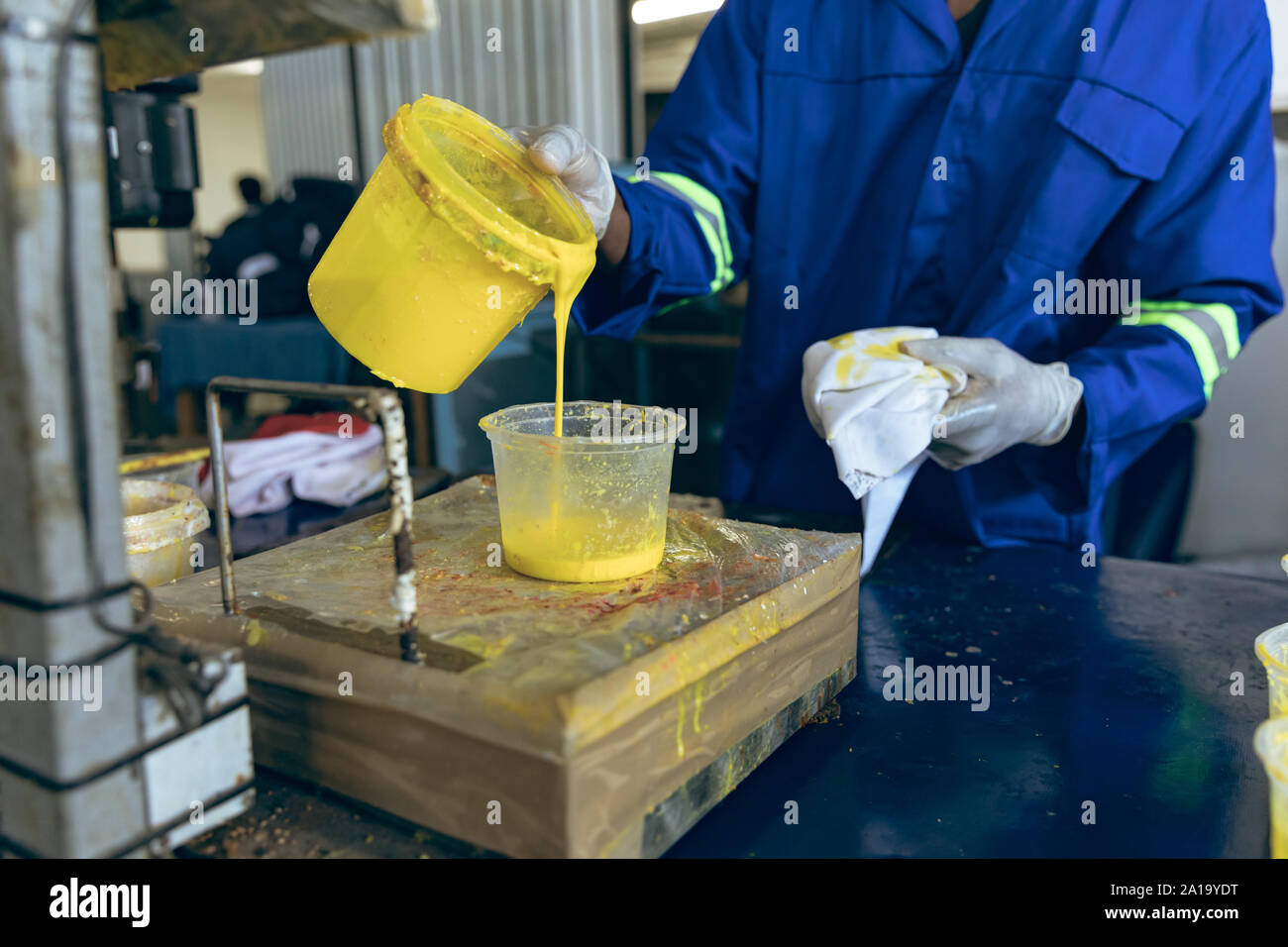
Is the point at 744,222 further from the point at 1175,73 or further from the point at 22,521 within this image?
the point at 22,521

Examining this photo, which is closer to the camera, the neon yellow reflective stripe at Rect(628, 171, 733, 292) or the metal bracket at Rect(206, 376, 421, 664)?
the metal bracket at Rect(206, 376, 421, 664)

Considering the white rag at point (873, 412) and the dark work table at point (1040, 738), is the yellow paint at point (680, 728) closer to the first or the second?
the dark work table at point (1040, 738)

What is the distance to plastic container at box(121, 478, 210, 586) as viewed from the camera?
118 cm

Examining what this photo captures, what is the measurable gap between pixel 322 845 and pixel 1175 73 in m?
1.88

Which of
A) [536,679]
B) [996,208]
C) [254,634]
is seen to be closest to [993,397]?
[996,208]

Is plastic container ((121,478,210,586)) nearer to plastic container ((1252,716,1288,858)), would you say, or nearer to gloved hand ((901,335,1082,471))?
gloved hand ((901,335,1082,471))

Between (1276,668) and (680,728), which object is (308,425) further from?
(1276,668)

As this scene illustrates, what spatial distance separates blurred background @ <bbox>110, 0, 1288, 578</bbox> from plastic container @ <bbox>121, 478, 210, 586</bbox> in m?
1.45

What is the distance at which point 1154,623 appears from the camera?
4.10ft

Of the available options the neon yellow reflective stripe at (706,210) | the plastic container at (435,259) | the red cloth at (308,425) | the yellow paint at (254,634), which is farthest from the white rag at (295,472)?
the yellow paint at (254,634)

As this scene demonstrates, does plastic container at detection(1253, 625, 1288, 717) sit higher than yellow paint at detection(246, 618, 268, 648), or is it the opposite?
yellow paint at detection(246, 618, 268, 648)

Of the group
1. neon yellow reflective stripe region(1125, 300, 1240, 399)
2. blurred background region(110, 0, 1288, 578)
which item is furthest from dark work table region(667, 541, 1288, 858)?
blurred background region(110, 0, 1288, 578)

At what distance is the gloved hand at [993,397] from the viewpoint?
1.45 metres
